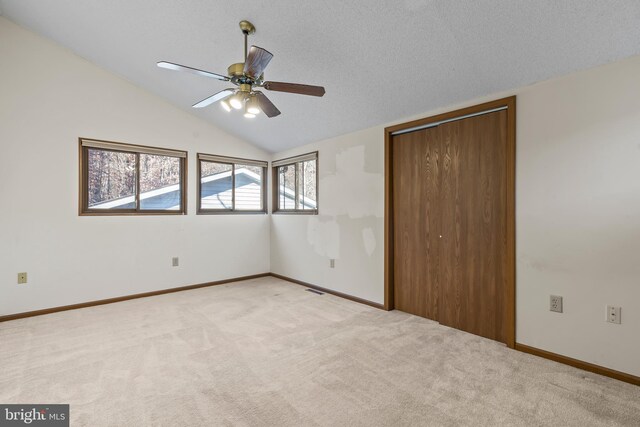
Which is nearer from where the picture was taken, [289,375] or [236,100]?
[289,375]

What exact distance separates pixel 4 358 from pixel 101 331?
0.67 metres

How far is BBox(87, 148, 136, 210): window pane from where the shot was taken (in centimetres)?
382

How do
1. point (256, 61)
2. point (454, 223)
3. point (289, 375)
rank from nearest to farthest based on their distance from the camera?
1. point (256, 61)
2. point (289, 375)
3. point (454, 223)

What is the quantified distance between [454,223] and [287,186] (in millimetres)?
3060

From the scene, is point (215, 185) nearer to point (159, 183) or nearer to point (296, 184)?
point (159, 183)

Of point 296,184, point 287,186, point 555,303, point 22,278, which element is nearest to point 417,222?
point 555,303

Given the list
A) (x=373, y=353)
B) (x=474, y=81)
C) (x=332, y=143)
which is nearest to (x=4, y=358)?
(x=373, y=353)

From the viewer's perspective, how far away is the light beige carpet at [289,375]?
1.73 m

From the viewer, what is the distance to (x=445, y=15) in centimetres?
204

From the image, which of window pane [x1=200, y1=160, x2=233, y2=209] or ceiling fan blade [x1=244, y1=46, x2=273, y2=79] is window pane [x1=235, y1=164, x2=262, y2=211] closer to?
window pane [x1=200, y1=160, x2=233, y2=209]

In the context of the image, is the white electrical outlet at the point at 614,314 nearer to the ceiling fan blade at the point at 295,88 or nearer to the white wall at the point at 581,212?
the white wall at the point at 581,212

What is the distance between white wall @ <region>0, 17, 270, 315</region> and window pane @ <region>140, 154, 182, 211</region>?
0.63 ft

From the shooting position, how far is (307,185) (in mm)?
4820

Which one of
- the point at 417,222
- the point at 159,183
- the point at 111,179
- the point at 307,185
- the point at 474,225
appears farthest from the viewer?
the point at 307,185
